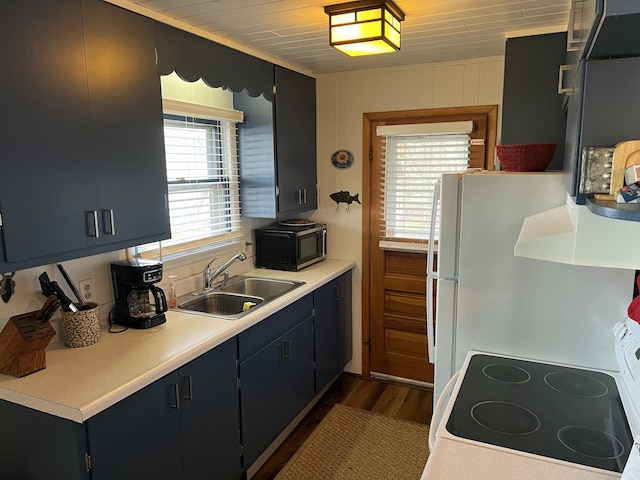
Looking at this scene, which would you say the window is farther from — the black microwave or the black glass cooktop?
the black glass cooktop

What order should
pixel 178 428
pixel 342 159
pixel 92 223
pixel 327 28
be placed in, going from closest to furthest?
pixel 92 223, pixel 178 428, pixel 327 28, pixel 342 159

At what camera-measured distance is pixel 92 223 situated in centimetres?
184

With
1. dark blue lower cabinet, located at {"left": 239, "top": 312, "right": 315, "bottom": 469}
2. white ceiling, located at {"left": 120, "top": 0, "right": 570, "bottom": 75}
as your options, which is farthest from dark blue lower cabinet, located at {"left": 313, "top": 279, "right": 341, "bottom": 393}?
white ceiling, located at {"left": 120, "top": 0, "right": 570, "bottom": 75}

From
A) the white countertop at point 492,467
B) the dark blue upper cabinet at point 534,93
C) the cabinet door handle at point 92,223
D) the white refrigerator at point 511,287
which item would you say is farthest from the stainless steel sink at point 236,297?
the dark blue upper cabinet at point 534,93

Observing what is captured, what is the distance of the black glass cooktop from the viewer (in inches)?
53.7

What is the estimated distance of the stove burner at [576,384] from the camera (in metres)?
1.68

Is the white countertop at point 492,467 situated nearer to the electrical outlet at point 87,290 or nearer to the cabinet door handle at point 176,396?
the cabinet door handle at point 176,396

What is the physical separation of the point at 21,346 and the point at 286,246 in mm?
1809

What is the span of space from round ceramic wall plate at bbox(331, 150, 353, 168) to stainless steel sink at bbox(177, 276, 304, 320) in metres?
1.04

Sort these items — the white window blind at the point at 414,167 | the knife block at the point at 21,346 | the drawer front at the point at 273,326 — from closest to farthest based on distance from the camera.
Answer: the knife block at the point at 21,346 → the drawer front at the point at 273,326 → the white window blind at the point at 414,167

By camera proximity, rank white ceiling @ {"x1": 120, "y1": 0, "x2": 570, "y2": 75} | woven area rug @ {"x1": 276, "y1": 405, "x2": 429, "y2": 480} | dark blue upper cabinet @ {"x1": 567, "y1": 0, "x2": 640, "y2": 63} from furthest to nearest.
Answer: woven area rug @ {"x1": 276, "y1": 405, "x2": 429, "y2": 480}
white ceiling @ {"x1": 120, "y1": 0, "x2": 570, "y2": 75}
dark blue upper cabinet @ {"x1": 567, "y1": 0, "x2": 640, "y2": 63}

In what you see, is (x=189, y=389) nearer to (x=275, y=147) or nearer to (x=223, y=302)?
(x=223, y=302)

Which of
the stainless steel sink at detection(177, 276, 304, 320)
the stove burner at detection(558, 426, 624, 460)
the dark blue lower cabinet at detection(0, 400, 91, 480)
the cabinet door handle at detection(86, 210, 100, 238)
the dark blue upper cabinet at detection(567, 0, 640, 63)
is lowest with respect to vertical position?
the dark blue lower cabinet at detection(0, 400, 91, 480)

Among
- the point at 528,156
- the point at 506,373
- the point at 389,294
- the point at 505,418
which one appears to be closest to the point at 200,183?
the point at 389,294
